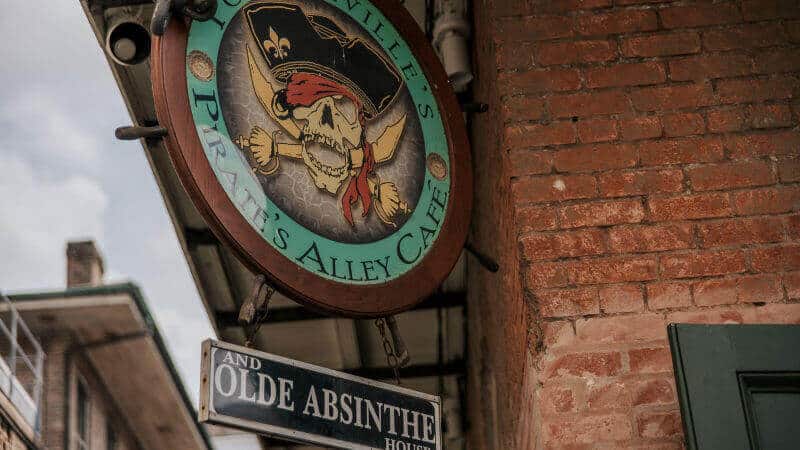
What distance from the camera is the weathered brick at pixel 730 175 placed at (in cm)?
370

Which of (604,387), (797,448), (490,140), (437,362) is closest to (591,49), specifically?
(490,140)

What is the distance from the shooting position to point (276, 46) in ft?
11.7

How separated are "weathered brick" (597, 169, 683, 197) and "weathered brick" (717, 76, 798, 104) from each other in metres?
0.33

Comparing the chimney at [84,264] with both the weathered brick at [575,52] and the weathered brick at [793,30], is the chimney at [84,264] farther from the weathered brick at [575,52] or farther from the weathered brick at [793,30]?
the weathered brick at [793,30]

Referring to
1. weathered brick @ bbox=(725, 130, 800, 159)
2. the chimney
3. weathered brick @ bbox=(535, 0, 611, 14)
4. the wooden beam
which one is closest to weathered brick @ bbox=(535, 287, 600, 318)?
weathered brick @ bbox=(725, 130, 800, 159)

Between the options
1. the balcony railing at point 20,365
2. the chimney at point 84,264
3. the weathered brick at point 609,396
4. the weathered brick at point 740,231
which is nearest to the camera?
the weathered brick at point 609,396

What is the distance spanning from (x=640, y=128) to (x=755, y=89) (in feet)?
1.33

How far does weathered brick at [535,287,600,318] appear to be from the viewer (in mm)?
3518

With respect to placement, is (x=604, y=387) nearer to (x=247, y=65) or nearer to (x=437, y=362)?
(x=247, y=65)

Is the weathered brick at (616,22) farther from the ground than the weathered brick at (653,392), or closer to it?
farther from the ground

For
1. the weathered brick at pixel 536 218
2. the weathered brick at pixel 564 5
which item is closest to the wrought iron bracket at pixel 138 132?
the weathered brick at pixel 536 218

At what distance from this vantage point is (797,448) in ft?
9.87

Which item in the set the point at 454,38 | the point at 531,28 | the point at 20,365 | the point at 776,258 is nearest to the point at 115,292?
the point at 20,365

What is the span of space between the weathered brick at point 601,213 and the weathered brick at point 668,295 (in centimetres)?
23
